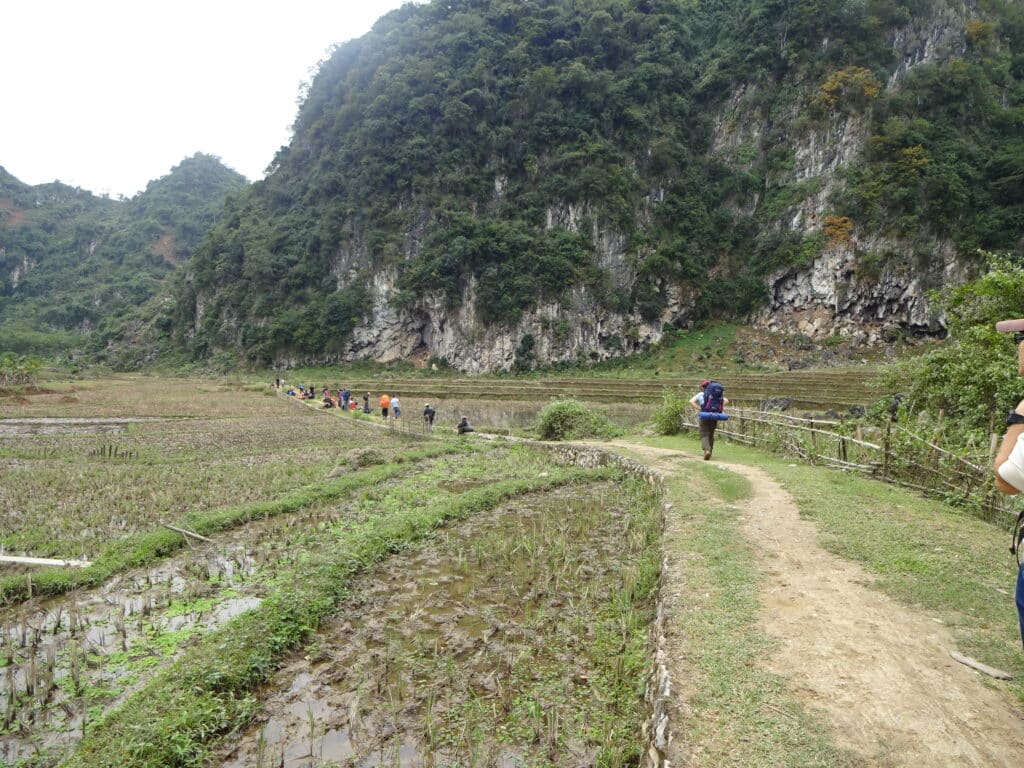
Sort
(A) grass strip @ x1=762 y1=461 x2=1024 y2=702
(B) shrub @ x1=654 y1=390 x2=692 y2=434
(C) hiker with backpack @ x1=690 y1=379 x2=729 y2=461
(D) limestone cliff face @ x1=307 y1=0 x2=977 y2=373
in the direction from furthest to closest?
(D) limestone cliff face @ x1=307 y1=0 x2=977 y2=373 < (B) shrub @ x1=654 y1=390 x2=692 y2=434 < (C) hiker with backpack @ x1=690 y1=379 x2=729 y2=461 < (A) grass strip @ x1=762 y1=461 x2=1024 y2=702

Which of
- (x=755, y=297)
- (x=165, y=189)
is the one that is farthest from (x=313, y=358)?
(x=165, y=189)

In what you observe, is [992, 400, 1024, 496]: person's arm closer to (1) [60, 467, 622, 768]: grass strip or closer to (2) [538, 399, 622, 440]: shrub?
(1) [60, 467, 622, 768]: grass strip

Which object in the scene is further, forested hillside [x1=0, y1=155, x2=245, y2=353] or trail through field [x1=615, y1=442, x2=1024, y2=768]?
forested hillside [x1=0, y1=155, x2=245, y2=353]

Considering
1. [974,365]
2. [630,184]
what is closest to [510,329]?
[630,184]

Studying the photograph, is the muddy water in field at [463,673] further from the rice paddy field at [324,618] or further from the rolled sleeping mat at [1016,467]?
the rolled sleeping mat at [1016,467]

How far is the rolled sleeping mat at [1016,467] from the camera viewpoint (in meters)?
2.15

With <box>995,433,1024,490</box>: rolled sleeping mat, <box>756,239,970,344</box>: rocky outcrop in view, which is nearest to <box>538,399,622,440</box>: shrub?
<box>995,433,1024,490</box>: rolled sleeping mat

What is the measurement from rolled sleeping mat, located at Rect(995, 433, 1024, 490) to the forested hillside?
97.2 m

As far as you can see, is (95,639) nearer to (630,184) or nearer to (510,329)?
(510,329)

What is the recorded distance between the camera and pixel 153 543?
23.4ft

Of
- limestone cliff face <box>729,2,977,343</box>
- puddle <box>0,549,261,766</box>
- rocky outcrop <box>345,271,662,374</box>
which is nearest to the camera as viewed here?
puddle <box>0,549,261,766</box>

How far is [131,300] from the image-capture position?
92.5m

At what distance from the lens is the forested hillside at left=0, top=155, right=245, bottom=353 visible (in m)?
90.9

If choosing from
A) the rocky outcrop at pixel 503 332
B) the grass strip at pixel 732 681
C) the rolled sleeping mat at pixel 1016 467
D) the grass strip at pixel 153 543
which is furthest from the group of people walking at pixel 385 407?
the rocky outcrop at pixel 503 332
